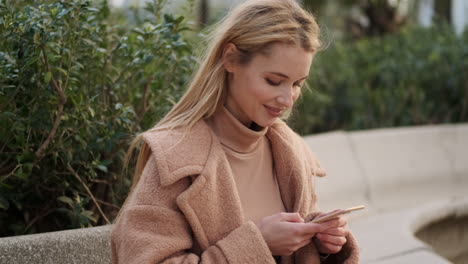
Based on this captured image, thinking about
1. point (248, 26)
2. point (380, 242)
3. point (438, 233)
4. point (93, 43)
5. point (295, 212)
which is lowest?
point (438, 233)

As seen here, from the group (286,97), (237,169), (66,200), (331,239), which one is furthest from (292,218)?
(66,200)

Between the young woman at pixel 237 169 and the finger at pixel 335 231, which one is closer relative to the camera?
the young woman at pixel 237 169

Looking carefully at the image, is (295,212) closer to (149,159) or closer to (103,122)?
(149,159)

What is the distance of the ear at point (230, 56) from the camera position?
87.6 inches

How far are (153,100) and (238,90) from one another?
37.6 inches

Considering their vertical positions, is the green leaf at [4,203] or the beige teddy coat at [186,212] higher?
the beige teddy coat at [186,212]

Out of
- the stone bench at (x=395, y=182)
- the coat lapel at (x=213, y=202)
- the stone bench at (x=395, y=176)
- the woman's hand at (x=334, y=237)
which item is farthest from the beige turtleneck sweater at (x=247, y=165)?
the stone bench at (x=395, y=176)

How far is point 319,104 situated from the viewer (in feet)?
21.9

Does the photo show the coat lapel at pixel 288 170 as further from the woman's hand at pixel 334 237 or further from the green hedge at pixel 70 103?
the green hedge at pixel 70 103

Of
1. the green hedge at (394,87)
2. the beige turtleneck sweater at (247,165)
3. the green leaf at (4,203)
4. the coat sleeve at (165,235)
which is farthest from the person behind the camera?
the green hedge at (394,87)

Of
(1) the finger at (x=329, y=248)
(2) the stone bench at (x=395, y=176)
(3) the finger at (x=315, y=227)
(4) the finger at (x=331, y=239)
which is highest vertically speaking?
(3) the finger at (x=315, y=227)

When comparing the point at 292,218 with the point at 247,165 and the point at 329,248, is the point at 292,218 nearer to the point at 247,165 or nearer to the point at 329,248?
the point at 329,248

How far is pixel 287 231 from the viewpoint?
207 centimetres

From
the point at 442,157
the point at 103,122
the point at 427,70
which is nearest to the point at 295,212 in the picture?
the point at 103,122
